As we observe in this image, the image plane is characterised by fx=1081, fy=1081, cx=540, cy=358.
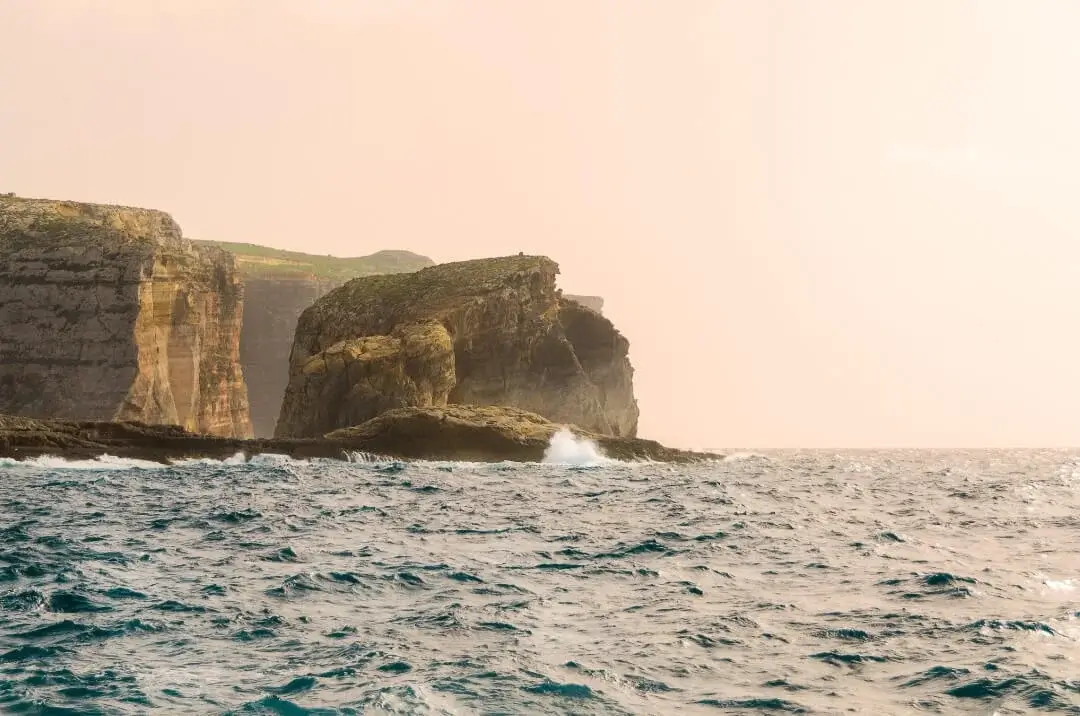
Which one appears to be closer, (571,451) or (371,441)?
(371,441)

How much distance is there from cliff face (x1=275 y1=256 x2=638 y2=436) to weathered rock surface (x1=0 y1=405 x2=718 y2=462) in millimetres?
7409

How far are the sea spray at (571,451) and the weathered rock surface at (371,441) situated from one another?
0.52m

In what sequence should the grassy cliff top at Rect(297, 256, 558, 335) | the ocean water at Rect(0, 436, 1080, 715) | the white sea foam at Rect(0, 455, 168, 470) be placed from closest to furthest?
the ocean water at Rect(0, 436, 1080, 715), the white sea foam at Rect(0, 455, 168, 470), the grassy cliff top at Rect(297, 256, 558, 335)

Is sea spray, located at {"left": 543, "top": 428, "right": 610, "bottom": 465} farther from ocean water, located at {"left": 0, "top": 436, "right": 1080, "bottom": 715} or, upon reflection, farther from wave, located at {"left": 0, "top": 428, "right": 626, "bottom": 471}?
ocean water, located at {"left": 0, "top": 436, "right": 1080, "bottom": 715}

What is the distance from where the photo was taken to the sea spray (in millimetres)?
68325

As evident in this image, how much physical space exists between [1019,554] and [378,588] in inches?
528

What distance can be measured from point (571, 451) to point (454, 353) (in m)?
19.6

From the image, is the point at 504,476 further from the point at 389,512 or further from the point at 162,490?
the point at 389,512

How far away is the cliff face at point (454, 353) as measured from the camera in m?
76.6

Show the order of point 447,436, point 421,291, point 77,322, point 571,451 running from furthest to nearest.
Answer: point 421,291 < point 77,322 < point 571,451 < point 447,436

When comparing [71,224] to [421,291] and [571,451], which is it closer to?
[421,291]

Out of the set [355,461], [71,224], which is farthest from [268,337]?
[355,461]

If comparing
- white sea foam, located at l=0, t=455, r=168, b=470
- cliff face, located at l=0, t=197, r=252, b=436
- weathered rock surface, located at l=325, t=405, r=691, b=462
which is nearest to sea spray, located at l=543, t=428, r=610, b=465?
weathered rock surface, located at l=325, t=405, r=691, b=462

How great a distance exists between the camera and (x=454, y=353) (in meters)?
85.5
